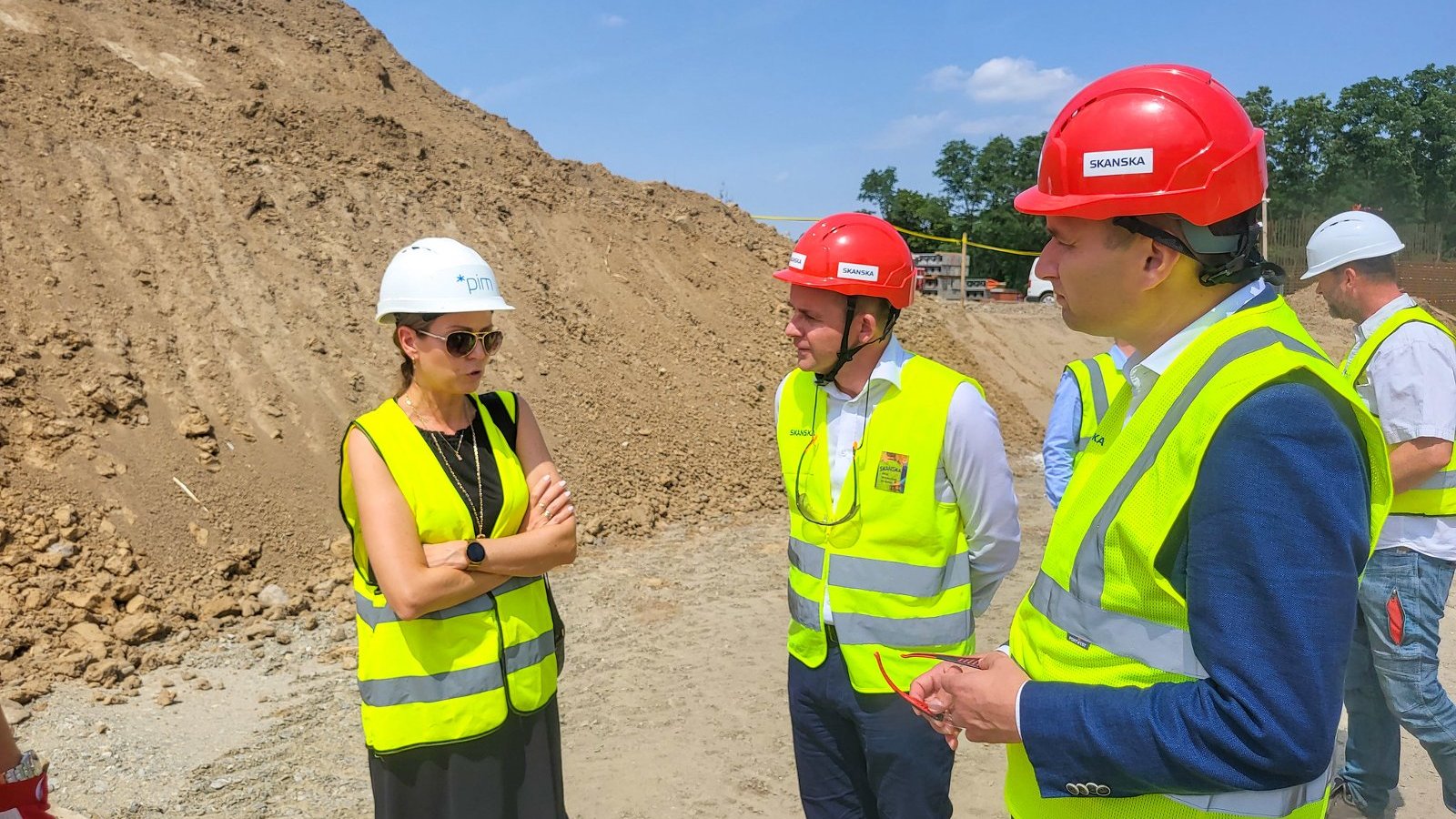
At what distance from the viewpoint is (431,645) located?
8.66 feet

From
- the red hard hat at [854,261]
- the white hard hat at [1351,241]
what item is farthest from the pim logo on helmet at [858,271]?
the white hard hat at [1351,241]

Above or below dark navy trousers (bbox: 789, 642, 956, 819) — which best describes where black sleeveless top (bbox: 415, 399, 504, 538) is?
above

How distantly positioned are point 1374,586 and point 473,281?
359cm

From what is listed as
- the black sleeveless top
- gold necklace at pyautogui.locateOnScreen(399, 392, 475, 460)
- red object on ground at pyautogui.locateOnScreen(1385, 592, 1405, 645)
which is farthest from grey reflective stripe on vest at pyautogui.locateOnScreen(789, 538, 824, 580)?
red object on ground at pyautogui.locateOnScreen(1385, 592, 1405, 645)

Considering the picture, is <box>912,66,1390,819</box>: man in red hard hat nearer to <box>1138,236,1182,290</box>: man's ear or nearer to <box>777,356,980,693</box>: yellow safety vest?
<box>1138,236,1182,290</box>: man's ear

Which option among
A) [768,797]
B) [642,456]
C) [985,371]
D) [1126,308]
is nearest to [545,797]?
[768,797]

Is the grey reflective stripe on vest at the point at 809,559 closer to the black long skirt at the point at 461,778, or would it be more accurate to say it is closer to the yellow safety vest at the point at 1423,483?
the black long skirt at the point at 461,778

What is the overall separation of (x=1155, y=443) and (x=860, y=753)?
1.85 m

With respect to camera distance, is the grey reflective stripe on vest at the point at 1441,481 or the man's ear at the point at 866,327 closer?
the man's ear at the point at 866,327

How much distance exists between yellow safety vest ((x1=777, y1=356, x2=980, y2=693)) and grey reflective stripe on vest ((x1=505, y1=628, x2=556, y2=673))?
30.5 inches

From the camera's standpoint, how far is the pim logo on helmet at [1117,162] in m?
1.46

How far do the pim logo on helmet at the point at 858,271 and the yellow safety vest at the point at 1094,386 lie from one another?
1269 mm

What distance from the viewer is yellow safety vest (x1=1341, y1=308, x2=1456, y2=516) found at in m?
3.62

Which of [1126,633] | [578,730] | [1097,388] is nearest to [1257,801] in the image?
[1126,633]
